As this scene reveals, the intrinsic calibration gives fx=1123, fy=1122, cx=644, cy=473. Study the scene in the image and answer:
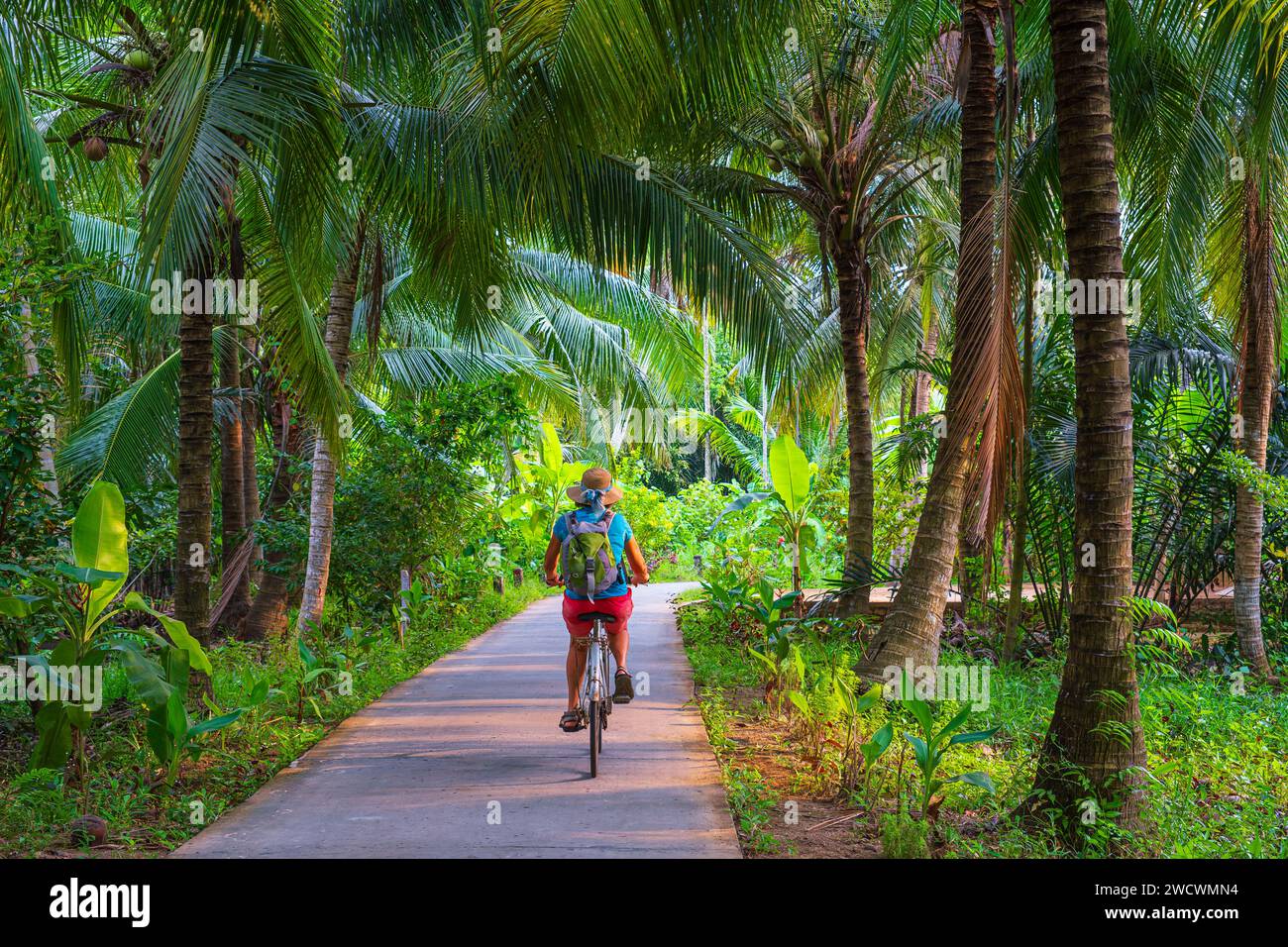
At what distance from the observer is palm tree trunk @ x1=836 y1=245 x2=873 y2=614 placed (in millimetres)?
10734

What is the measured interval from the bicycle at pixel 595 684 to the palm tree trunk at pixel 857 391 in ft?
14.1

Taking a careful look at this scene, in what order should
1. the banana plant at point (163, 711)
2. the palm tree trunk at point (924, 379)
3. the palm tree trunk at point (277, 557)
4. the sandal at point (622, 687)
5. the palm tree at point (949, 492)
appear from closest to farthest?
the banana plant at point (163, 711), the sandal at point (622, 687), the palm tree at point (949, 492), the palm tree trunk at point (277, 557), the palm tree trunk at point (924, 379)

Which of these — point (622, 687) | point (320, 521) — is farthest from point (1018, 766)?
point (320, 521)

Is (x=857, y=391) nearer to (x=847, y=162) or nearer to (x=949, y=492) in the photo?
(x=847, y=162)

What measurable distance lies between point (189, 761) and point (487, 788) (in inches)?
74.8

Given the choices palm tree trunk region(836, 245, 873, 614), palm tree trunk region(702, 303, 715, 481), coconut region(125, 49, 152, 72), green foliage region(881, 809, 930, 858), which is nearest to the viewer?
green foliage region(881, 809, 930, 858)

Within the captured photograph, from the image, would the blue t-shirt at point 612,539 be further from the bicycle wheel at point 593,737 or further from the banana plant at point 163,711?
the banana plant at point 163,711

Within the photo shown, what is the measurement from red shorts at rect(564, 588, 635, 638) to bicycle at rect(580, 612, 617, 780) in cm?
3

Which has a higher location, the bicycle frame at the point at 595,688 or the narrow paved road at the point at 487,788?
the bicycle frame at the point at 595,688

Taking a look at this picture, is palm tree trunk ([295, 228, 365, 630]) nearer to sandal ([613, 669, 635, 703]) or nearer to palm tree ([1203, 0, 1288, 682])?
sandal ([613, 669, 635, 703])

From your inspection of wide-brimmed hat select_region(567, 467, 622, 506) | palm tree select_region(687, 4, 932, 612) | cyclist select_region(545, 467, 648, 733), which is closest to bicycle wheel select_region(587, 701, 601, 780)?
cyclist select_region(545, 467, 648, 733)

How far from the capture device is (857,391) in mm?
10906

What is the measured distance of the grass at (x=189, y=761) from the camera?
17.3 ft

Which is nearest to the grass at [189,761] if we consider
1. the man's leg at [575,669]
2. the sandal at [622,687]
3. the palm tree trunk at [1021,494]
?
the man's leg at [575,669]
